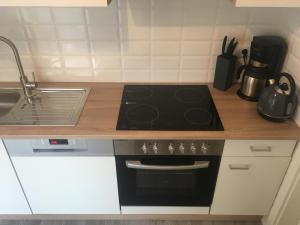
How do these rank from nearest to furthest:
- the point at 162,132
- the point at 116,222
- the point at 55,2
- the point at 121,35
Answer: the point at 55,2, the point at 162,132, the point at 121,35, the point at 116,222

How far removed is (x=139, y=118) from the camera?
54.4 inches

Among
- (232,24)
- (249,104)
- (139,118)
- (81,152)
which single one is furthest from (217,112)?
(81,152)

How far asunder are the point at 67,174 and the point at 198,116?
2.59 ft

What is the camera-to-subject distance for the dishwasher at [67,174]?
1.33 m

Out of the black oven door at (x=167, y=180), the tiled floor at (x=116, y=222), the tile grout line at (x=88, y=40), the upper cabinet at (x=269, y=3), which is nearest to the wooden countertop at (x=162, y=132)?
the black oven door at (x=167, y=180)

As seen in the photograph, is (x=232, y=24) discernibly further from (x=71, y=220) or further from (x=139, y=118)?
(x=71, y=220)

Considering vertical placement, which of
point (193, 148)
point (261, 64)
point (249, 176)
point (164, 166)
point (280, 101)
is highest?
point (261, 64)

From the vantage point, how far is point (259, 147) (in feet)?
4.40

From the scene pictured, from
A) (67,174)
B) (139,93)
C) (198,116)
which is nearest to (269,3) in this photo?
(198,116)

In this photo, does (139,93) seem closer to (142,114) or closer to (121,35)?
(142,114)

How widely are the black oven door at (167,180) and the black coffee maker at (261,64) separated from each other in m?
0.45

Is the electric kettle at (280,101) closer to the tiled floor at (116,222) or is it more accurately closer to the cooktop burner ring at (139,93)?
the cooktop burner ring at (139,93)

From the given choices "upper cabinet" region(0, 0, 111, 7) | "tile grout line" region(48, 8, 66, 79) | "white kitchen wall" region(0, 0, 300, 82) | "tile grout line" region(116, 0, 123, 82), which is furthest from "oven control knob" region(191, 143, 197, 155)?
"tile grout line" region(48, 8, 66, 79)

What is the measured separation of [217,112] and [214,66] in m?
0.37
